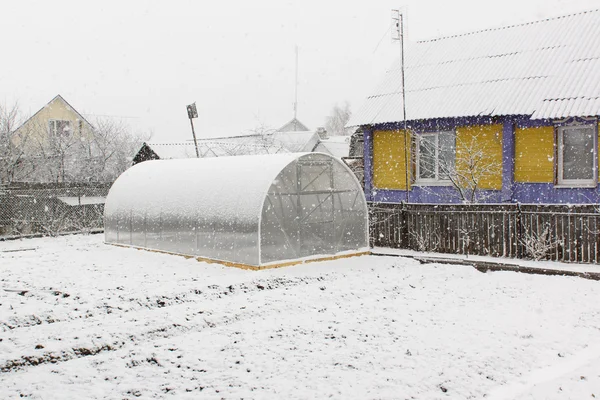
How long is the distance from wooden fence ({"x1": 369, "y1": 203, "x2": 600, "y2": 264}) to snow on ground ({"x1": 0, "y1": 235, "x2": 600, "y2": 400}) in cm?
125

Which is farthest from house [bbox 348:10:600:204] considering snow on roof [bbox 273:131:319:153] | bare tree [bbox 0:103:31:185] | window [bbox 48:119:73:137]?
snow on roof [bbox 273:131:319:153]

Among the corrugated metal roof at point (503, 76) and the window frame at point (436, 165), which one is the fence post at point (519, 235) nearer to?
the corrugated metal roof at point (503, 76)

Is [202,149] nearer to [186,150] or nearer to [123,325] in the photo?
[186,150]

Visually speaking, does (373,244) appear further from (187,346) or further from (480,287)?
(187,346)

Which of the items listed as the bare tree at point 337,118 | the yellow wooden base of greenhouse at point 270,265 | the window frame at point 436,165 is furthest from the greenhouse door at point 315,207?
the bare tree at point 337,118


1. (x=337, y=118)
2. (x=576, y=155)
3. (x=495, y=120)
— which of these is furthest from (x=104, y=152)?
(x=337, y=118)

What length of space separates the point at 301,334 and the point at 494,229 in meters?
6.47

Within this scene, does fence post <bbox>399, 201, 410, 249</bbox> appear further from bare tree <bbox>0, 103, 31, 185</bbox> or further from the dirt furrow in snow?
bare tree <bbox>0, 103, 31, 185</bbox>

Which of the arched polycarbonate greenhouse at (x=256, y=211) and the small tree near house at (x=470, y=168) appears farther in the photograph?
the small tree near house at (x=470, y=168)

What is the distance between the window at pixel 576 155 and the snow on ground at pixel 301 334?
525 centimetres

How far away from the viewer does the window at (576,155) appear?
14.7 meters

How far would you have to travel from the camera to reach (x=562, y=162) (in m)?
14.9

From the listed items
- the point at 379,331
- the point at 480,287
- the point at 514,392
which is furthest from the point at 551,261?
the point at 514,392

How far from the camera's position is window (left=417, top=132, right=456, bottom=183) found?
1681 centimetres
